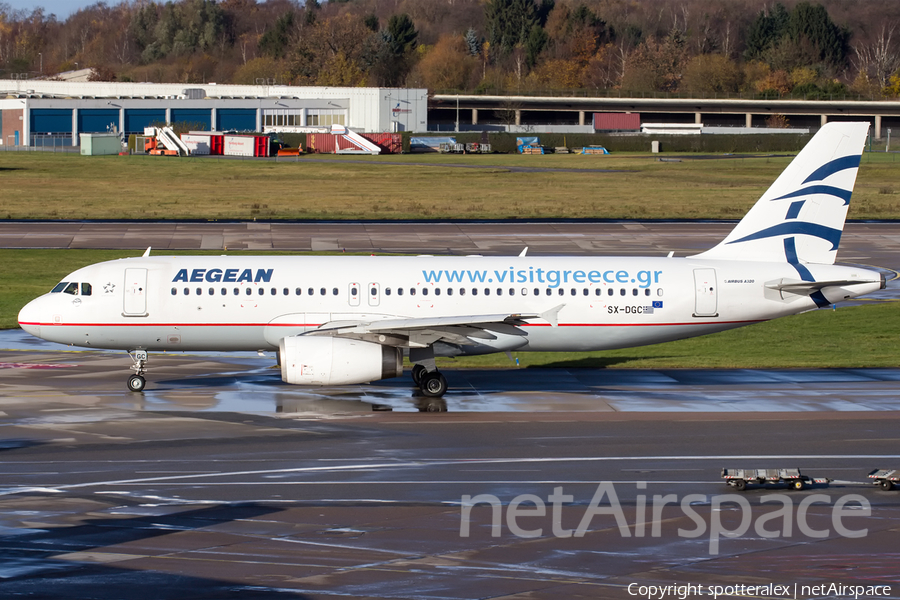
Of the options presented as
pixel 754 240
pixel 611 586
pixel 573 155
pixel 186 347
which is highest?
pixel 573 155

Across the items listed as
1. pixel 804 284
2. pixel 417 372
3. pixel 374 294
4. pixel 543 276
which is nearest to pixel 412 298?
pixel 374 294

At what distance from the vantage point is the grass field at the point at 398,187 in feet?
302

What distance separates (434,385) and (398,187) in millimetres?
84457

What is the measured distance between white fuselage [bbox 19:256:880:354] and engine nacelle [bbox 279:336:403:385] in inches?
82.4

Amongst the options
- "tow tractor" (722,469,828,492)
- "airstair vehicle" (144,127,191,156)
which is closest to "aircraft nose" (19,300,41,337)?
"tow tractor" (722,469,828,492)

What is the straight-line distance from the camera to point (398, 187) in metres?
117

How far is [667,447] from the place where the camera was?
1093 inches

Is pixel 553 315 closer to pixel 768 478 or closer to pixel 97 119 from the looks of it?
pixel 768 478

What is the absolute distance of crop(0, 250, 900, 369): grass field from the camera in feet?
133

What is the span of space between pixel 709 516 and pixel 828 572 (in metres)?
3.57

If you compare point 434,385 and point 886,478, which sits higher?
point 434,385

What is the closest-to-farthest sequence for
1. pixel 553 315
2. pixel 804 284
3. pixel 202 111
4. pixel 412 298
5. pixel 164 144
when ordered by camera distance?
pixel 553 315
pixel 412 298
pixel 804 284
pixel 164 144
pixel 202 111

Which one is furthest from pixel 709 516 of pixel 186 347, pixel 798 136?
pixel 798 136

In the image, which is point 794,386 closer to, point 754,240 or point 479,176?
point 754,240
